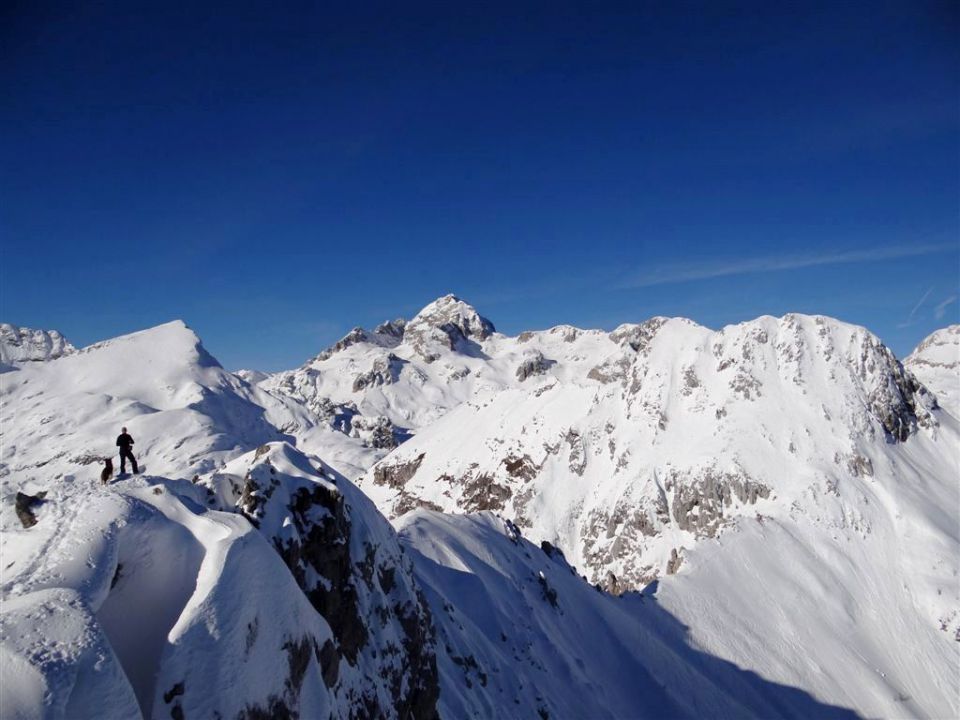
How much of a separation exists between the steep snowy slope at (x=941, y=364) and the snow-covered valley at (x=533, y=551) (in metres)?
5.08

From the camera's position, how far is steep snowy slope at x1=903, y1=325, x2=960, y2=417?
119 meters

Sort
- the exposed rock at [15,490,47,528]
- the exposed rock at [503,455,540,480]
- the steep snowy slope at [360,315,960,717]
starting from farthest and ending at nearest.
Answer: the exposed rock at [503,455,540,480] → the steep snowy slope at [360,315,960,717] → the exposed rock at [15,490,47,528]

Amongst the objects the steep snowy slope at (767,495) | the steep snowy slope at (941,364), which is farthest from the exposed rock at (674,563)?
the steep snowy slope at (941,364)

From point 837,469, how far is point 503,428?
5806 cm

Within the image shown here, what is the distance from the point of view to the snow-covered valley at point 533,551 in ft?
36.5

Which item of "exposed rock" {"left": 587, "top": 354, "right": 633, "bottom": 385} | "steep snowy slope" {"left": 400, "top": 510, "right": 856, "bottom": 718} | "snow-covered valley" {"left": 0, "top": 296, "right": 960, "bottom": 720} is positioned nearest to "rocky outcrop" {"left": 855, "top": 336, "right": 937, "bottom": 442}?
"snow-covered valley" {"left": 0, "top": 296, "right": 960, "bottom": 720}

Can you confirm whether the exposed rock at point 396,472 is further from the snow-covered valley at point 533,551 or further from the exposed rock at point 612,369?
the exposed rock at point 612,369

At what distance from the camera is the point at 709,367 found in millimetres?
86750

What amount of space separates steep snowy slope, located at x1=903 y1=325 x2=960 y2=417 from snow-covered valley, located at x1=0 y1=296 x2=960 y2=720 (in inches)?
200

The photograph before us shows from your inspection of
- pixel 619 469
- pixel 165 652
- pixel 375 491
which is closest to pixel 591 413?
pixel 619 469

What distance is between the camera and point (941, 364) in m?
157

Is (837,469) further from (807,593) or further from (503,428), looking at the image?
(503,428)

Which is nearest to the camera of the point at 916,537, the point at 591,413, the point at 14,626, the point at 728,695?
the point at 14,626

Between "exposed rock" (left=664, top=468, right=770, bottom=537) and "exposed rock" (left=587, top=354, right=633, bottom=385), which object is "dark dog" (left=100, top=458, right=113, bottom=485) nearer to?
"exposed rock" (left=664, top=468, right=770, bottom=537)
